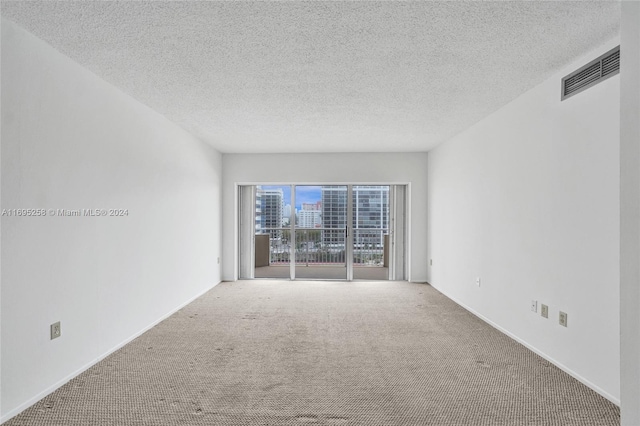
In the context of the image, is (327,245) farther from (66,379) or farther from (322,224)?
(66,379)

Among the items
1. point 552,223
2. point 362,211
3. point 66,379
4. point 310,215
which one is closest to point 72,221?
point 66,379

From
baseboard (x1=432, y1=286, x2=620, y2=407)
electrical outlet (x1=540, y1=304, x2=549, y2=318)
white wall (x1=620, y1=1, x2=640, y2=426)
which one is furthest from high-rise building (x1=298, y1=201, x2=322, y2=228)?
white wall (x1=620, y1=1, x2=640, y2=426)

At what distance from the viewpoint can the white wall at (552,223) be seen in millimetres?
2383

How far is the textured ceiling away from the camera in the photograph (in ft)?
6.66

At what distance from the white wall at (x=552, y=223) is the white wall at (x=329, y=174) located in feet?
5.61

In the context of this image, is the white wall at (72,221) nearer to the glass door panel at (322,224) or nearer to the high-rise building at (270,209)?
the high-rise building at (270,209)

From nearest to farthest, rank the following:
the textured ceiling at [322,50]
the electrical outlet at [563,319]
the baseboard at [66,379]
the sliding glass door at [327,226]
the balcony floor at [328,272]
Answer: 1. the textured ceiling at [322,50]
2. the baseboard at [66,379]
3. the electrical outlet at [563,319]
4. the sliding glass door at [327,226]
5. the balcony floor at [328,272]

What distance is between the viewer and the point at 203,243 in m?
5.54

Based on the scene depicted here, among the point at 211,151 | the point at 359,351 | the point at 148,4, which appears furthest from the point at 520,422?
the point at 211,151

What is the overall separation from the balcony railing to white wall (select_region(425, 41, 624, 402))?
2.30 m

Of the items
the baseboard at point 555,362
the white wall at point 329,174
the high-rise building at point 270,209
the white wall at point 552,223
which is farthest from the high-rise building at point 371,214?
the baseboard at point 555,362

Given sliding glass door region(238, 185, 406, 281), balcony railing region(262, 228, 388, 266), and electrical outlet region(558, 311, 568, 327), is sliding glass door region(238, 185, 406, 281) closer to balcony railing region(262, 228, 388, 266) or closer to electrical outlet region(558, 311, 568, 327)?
balcony railing region(262, 228, 388, 266)

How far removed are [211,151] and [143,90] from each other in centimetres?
260

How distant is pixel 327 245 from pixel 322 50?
472 cm
